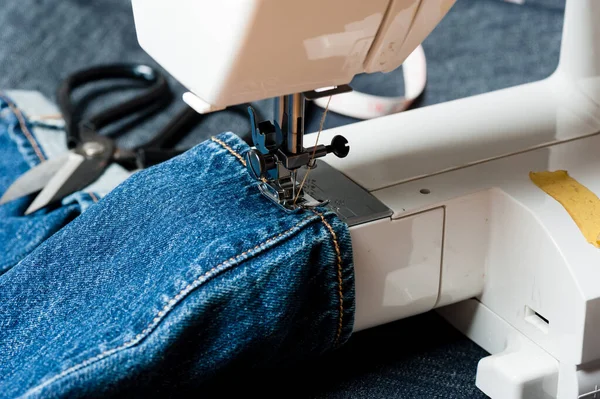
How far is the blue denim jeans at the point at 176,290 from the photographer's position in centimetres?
65

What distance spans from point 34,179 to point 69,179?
1.8 inches

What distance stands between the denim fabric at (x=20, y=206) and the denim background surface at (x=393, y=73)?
19 centimetres

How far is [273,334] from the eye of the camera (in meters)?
0.70

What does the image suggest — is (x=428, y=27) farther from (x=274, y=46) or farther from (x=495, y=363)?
(x=495, y=363)

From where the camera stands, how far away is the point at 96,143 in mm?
1190

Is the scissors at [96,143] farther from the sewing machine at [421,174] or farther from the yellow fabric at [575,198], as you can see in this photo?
the yellow fabric at [575,198]

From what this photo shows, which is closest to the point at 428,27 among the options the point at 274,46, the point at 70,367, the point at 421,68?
the point at 274,46

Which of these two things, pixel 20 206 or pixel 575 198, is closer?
pixel 575 198

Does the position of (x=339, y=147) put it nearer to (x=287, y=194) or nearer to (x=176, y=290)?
(x=287, y=194)

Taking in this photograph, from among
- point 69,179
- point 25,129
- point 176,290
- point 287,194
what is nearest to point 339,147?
point 287,194

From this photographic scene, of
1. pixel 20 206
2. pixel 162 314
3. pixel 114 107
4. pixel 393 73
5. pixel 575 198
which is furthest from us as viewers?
pixel 393 73

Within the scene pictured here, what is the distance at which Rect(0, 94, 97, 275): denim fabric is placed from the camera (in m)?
0.98

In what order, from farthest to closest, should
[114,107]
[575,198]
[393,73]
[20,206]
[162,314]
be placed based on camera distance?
1. [393,73]
2. [114,107]
3. [20,206]
4. [575,198]
5. [162,314]

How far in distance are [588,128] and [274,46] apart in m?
0.46
